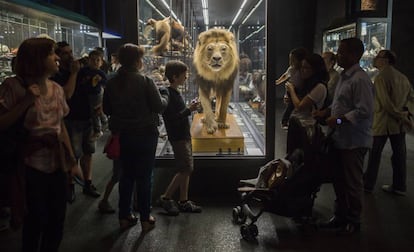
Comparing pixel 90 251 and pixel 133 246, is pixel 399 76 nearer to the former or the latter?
pixel 133 246

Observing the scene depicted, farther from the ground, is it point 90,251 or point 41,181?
point 41,181

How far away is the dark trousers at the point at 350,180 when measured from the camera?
11.9 feet

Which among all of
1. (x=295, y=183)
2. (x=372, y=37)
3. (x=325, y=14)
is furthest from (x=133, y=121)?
(x=325, y=14)

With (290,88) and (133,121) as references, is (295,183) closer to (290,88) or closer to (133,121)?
(290,88)

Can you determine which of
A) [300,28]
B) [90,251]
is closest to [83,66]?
[90,251]

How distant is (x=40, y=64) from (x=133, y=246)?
1.63 meters

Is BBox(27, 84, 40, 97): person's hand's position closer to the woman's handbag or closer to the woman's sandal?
the woman's handbag

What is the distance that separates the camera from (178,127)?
407 cm

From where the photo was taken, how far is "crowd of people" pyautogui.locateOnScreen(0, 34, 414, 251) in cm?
255

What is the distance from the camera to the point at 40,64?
254 centimetres

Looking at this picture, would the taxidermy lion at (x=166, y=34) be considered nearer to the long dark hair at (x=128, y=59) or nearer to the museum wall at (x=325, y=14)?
the long dark hair at (x=128, y=59)

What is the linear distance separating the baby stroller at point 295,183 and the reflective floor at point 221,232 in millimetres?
194

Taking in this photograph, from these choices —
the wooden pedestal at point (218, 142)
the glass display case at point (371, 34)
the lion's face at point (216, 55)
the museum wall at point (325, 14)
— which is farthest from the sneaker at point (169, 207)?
the museum wall at point (325, 14)

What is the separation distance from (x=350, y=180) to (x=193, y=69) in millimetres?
2190
